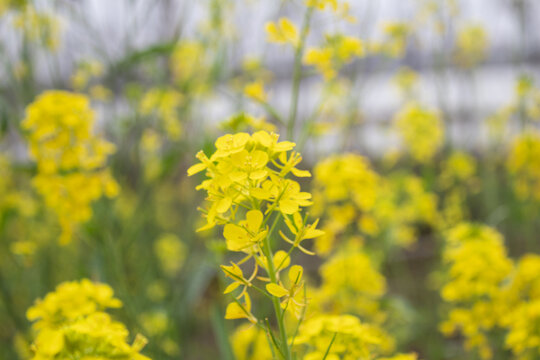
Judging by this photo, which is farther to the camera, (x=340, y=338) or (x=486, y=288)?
(x=486, y=288)

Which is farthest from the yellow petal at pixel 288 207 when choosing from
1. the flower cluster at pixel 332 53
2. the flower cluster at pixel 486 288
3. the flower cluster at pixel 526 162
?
the flower cluster at pixel 526 162

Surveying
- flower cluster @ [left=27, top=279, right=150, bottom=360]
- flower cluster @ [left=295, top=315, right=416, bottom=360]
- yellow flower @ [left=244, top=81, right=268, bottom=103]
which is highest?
yellow flower @ [left=244, top=81, right=268, bottom=103]

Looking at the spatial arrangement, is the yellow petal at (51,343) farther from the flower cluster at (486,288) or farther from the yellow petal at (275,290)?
the flower cluster at (486,288)

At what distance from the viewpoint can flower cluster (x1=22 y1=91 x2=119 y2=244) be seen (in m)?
1.33

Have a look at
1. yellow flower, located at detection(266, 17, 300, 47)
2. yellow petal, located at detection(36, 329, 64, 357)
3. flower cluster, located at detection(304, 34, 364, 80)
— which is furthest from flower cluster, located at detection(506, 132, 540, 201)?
yellow petal, located at detection(36, 329, 64, 357)

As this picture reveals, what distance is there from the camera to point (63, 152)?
1373mm

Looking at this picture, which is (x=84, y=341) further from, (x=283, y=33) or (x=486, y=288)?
(x=486, y=288)

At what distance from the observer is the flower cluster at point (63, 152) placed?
133cm

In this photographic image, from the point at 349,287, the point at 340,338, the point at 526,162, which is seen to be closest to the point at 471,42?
the point at 526,162

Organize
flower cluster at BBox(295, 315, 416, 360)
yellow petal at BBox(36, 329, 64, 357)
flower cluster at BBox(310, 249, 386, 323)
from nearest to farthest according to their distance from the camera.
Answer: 1. yellow petal at BBox(36, 329, 64, 357)
2. flower cluster at BBox(295, 315, 416, 360)
3. flower cluster at BBox(310, 249, 386, 323)

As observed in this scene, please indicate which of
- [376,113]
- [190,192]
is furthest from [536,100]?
[376,113]

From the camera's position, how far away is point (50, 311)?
2.85 ft

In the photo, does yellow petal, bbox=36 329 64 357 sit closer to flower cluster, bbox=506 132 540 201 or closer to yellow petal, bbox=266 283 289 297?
yellow petal, bbox=266 283 289 297

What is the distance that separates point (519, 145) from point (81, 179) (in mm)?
1845
